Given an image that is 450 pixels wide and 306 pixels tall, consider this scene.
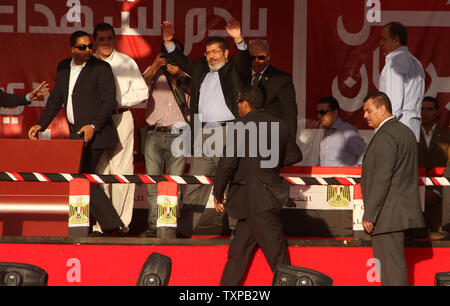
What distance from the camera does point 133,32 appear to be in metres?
10.3

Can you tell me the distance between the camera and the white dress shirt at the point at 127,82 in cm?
840

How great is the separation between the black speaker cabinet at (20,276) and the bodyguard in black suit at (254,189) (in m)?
2.98

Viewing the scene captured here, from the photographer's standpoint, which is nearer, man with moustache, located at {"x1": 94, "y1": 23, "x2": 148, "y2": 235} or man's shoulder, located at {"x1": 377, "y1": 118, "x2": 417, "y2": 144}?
man's shoulder, located at {"x1": 377, "y1": 118, "x2": 417, "y2": 144}

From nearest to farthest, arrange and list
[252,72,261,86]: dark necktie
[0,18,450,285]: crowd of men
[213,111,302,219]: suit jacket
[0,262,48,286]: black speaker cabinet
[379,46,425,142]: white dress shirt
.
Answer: [0,262,48,286]: black speaker cabinet, [0,18,450,285]: crowd of men, [213,111,302,219]: suit jacket, [379,46,425,142]: white dress shirt, [252,72,261,86]: dark necktie

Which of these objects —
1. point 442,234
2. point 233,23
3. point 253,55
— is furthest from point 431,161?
point 233,23

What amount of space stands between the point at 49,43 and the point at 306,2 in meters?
3.30

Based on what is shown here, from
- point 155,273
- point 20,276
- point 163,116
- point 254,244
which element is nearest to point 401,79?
point 254,244

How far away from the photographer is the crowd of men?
6.73m

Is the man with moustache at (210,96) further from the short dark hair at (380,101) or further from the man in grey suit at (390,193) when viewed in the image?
the man in grey suit at (390,193)

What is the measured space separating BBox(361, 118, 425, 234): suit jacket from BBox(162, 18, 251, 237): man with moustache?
5.36 ft

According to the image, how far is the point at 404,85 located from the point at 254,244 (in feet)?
7.55

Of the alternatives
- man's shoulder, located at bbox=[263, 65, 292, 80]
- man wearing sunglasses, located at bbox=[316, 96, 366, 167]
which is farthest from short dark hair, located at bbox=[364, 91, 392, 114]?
man wearing sunglasses, located at bbox=[316, 96, 366, 167]

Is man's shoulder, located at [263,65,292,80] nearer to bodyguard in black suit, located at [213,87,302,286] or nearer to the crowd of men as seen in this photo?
the crowd of men

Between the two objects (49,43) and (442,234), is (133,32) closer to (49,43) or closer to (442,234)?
(49,43)
